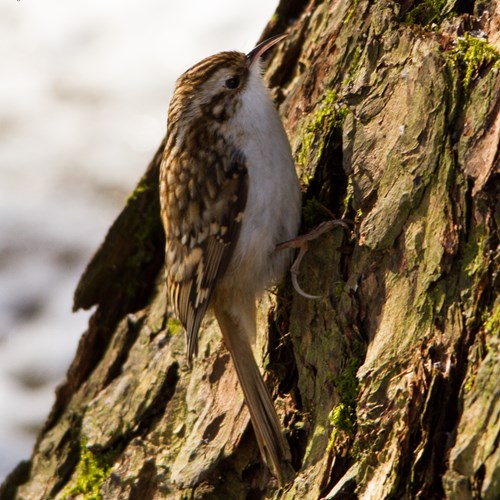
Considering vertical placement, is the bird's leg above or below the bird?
below

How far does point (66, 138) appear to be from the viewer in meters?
4.86

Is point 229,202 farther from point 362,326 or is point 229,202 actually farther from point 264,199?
point 362,326

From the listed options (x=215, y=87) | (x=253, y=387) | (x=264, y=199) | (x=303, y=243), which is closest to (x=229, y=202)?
(x=264, y=199)

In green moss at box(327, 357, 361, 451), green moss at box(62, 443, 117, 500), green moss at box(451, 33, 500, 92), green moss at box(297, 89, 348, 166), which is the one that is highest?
green moss at box(297, 89, 348, 166)

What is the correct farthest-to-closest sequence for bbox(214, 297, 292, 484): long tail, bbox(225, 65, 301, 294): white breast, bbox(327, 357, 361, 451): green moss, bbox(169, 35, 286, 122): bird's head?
bbox(169, 35, 286, 122): bird's head, bbox(225, 65, 301, 294): white breast, bbox(214, 297, 292, 484): long tail, bbox(327, 357, 361, 451): green moss

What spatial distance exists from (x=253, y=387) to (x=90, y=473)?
85cm

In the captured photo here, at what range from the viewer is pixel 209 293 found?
9.94 ft

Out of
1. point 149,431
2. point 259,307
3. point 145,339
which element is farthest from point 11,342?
point 259,307

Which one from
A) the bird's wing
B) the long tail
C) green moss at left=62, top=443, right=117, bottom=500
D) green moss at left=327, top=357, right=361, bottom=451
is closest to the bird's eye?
the bird's wing

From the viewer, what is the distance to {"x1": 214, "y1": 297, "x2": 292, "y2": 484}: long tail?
9.34 ft

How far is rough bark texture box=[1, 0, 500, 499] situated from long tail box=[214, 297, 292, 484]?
0.05 m

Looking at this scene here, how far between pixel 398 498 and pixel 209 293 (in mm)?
911

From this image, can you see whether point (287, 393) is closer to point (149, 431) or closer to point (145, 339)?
point (149, 431)

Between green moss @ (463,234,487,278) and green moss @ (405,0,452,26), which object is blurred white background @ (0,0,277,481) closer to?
green moss @ (405,0,452,26)
